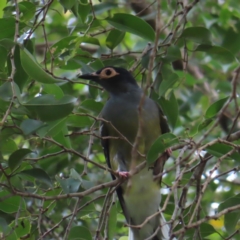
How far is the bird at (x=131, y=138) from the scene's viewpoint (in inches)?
162

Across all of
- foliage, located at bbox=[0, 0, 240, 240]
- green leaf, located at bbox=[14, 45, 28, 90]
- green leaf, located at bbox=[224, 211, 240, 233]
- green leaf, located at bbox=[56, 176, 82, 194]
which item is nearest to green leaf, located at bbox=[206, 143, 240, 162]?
foliage, located at bbox=[0, 0, 240, 240]

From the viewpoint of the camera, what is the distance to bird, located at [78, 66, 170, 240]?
4.12m

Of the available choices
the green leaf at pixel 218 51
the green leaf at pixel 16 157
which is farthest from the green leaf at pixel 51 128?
the green leaf at pixel 218 51

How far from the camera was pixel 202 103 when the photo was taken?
5781 mm

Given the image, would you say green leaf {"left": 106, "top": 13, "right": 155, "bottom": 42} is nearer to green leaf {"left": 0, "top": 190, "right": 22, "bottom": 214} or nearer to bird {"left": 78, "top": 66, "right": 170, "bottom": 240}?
bird {"left": 78, "top": 66, "right": 170, "bottom": 240}

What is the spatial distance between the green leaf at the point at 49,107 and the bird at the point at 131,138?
1223 mm

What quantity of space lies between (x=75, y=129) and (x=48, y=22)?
1692 mm

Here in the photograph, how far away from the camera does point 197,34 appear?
3537 millimetres

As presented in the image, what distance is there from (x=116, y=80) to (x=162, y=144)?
5.05 feet

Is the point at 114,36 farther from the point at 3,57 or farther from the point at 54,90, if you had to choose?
the point at 3,57

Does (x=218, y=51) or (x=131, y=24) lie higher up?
(x=131, y=24)

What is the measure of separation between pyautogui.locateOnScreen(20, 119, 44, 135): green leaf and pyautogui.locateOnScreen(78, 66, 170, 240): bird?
4.37 feet

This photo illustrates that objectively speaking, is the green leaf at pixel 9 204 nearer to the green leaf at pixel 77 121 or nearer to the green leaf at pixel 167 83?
the green leaf at pixel 77 121

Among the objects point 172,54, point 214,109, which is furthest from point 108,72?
point 214,109
